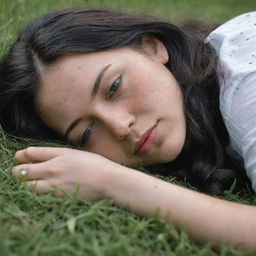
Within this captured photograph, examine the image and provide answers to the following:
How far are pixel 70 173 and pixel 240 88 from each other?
0.77 meters

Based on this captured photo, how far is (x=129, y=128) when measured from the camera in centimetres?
190

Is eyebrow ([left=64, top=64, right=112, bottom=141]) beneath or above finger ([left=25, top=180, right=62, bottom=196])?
above

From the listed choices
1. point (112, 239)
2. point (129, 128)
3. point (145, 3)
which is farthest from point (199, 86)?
point (145, 3)

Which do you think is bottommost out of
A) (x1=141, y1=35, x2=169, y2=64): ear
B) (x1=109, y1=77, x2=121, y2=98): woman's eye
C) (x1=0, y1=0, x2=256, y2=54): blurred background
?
(x1=0, y1=0, x2=256, y2=54): blurred background

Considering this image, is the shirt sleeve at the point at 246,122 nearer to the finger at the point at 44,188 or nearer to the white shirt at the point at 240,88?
the white shirt at the point at 240,88

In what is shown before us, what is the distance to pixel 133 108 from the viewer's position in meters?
1.95

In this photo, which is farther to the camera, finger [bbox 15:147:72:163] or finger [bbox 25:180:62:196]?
finger [bbox 15:147:72:163]

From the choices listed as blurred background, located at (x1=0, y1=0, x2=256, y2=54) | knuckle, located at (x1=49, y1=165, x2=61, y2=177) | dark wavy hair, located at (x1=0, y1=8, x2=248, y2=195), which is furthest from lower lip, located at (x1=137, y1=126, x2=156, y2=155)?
blurred background, located at (x1=0, y1=0, x2=256, y2=54)

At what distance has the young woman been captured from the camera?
161 cm

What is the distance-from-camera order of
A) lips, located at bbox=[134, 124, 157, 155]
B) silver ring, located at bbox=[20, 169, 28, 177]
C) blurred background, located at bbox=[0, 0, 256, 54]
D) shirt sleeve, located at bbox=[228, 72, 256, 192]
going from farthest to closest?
blurred background, located at bbox=[0, 0, 256, 54] < lips, located at bbox=[134, 124, 157, 155] < shirt sleeve, located at bbox=[228, 72, 256, 192] < silver ring, located at bbox=[20, 169, 28, 177]

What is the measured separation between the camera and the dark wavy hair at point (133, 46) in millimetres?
2119

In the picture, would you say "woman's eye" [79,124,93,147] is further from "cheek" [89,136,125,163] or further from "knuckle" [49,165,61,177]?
"knuckle" [49,165,61,177]

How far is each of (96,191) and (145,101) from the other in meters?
0.50

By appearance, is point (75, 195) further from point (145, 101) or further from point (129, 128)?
point (145, 101)
